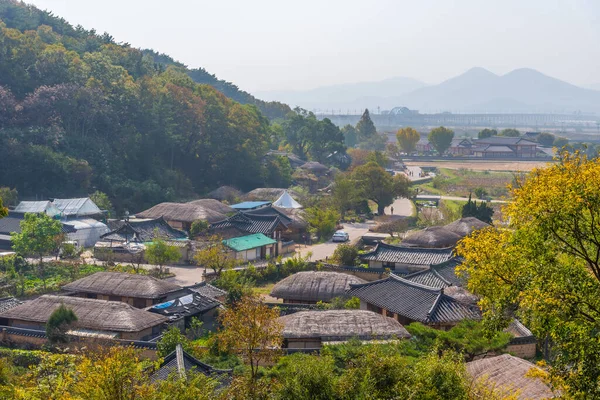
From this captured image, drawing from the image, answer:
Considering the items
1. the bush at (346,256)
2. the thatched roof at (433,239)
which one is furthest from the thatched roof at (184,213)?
the thatched roof at (433,239)

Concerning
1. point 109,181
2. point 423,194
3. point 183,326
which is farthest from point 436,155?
point 183,326

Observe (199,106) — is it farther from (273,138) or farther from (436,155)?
(436,155)

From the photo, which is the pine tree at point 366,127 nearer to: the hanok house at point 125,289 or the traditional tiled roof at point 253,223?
the traditional tiled roof at point 253,223

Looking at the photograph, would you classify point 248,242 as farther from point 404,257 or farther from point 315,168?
point 315,168

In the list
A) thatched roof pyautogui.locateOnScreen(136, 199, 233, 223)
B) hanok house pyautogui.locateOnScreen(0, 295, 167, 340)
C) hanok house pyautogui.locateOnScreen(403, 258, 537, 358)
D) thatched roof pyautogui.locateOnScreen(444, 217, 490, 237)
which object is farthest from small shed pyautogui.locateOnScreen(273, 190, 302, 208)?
hanok house pyautogui.locateOnScreen(0, 295, 167, 340)

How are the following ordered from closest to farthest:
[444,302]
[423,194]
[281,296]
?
1. [444,302]
2. [281,296]
3. [423,194]

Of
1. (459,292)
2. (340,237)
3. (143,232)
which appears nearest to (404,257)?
(459,292)
